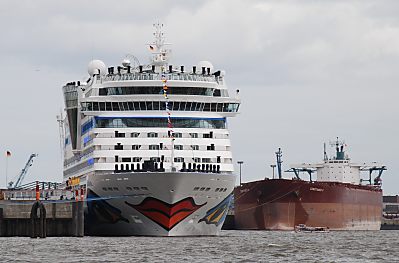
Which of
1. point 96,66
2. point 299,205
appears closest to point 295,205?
point 299,205

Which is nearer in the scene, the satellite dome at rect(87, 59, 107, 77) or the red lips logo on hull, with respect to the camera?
the red lips logo on hull

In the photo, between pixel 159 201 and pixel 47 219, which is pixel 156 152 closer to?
pixel 159 201

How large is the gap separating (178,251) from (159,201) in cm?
1323

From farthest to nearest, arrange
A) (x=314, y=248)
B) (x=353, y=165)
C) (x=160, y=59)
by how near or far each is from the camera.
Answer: (x=353, y=165) < (x=160, y=59) < (x=314, y=248)

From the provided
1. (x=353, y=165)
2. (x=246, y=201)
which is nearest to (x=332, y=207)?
(x=246, y=201)

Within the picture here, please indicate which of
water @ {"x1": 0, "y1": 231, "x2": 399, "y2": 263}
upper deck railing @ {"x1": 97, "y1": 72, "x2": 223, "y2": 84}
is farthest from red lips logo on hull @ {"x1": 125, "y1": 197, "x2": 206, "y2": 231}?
upper deck railing @ {"x1": 97, "y1": 72, "x2": 223, "y2": 84}

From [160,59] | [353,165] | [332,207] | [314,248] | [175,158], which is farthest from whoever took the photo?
[353,165]

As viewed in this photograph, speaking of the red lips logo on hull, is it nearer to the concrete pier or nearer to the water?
the water

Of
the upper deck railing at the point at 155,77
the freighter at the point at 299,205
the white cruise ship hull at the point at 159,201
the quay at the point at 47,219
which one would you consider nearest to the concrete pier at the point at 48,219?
the quay at the point at 47,219

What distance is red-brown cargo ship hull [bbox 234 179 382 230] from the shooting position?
404ft

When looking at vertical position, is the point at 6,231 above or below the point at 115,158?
below

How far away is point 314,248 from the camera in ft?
232

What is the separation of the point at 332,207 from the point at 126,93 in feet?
163

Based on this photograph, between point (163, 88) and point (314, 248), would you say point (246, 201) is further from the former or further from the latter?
point (314, 248)
